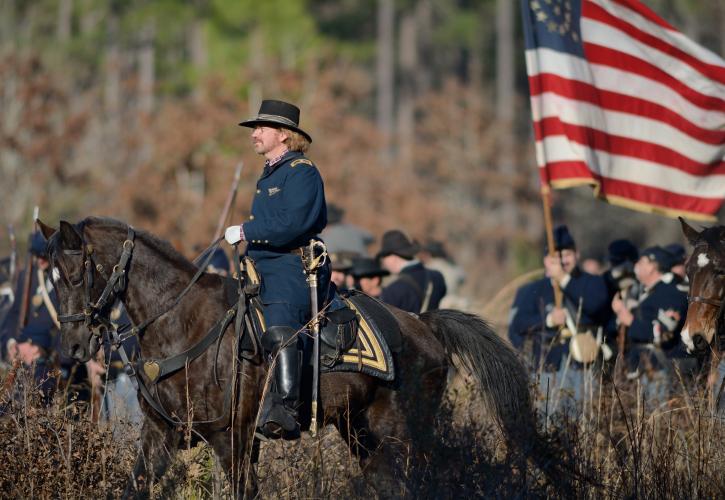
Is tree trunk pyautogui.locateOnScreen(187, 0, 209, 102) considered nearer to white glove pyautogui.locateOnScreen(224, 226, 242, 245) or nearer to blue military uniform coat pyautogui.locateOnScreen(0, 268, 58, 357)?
blue military uniform coat pyautogui.locateOnScreen(0, 268, 58, 357)

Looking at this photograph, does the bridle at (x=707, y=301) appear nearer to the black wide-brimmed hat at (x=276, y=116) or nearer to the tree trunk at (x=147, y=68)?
the black wide-brimmed hat at (x=276, y=116)

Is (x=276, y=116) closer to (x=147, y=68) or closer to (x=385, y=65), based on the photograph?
(x=147, y=68)

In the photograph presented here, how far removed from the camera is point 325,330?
26.8ft

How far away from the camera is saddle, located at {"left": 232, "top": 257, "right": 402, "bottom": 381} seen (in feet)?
26.4

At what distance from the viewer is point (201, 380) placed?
7.94m

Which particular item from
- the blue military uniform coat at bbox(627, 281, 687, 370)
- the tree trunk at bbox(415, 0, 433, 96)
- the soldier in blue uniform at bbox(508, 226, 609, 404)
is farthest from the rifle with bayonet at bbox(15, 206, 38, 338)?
the tree trunk at bbox(415, 0, 433, 96)

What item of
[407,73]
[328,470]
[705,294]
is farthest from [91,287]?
[407,73]

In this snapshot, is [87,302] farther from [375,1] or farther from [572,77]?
[375,1]

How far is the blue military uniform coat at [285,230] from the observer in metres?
7.97

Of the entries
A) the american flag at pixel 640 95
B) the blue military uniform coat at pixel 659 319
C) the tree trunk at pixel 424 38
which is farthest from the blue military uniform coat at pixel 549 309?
the tree trunk at pixel 424 38

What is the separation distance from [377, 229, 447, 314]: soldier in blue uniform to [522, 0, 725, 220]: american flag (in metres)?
2.27

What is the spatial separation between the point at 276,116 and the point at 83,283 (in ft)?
5.53

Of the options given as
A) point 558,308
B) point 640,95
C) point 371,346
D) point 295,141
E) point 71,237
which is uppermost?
point 640,95

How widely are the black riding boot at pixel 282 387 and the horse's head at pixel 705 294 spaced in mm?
2952
